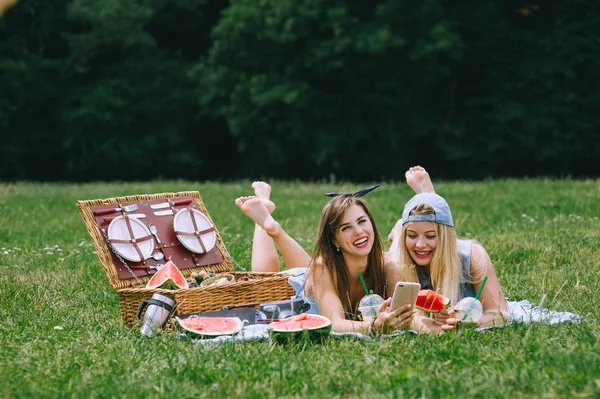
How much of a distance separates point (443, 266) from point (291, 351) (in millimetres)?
1187

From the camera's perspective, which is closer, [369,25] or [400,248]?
[400,248]

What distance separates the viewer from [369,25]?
2175 cm

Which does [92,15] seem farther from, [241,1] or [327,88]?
[327,88]

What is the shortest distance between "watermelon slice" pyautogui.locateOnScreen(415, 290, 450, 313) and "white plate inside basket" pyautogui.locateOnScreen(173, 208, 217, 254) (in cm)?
203

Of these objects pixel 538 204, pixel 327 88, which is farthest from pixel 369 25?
pixel 538 204

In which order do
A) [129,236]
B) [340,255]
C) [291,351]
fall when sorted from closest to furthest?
[291,351], [340,255], [129,236]

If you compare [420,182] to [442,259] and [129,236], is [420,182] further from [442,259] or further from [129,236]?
[129,236]

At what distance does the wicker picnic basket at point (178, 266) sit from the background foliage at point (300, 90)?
51.7 feet

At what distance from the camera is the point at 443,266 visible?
183 inches

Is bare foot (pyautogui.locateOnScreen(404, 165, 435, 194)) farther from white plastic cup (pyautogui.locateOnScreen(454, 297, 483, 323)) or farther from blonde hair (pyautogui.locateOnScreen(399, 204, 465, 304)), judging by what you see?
white plastic cup (pyautogui.locateOnScreen(454, 297, 483, 323))

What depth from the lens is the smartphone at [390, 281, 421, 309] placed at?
4.11 metres

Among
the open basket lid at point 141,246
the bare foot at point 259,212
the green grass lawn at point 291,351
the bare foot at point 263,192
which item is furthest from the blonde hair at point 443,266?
the open basket lid at point 141,246

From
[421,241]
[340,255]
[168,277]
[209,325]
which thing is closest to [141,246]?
[168,277]

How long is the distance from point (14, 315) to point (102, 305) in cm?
65
